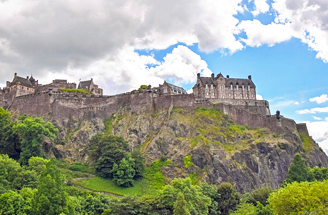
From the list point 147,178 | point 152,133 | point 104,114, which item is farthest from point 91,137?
point 147,178

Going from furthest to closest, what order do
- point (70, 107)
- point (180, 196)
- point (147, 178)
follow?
point (70, 107), point (147, 178), point (180, 196)

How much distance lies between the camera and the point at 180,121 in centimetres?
8875

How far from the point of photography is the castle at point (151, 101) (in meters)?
92.9

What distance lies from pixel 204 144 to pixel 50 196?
134 feet

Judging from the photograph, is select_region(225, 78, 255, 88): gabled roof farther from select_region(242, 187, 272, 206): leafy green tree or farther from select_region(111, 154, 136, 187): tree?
select_region(242, 187, 272, 206): leafy green tree

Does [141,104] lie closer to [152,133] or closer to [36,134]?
[152,133]

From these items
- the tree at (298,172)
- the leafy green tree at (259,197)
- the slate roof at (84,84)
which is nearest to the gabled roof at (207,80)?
the slate roof at (84,84)

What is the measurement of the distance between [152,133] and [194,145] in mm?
11902

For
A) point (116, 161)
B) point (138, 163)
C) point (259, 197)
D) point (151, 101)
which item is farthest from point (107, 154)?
point (259, 197)

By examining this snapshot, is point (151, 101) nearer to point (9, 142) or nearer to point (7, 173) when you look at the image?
point (9, 142)

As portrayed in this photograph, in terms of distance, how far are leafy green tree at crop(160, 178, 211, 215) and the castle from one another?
36.2m

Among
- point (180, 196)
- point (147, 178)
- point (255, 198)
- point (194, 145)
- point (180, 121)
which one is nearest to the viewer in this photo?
point (180, 196)

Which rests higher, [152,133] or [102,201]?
[152,133]

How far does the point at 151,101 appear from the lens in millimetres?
94688
